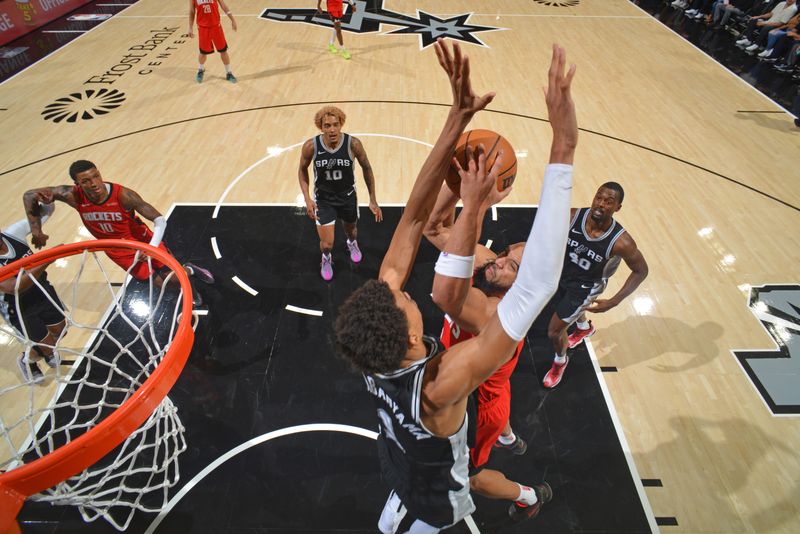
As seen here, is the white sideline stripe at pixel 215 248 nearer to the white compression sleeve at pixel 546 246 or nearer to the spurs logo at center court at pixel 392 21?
the white compression sleeve at pixel 546 246

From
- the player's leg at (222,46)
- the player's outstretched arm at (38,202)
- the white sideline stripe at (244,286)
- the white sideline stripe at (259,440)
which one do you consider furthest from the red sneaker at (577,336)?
the player's leg at (222,46)

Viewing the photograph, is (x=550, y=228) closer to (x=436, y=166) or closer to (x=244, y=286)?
(x=436, y=166)

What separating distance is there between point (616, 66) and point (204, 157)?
8313 millimetres

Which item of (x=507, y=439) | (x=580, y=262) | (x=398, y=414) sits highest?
(x=398, y=414)

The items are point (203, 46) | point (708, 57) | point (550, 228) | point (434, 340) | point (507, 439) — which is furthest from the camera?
point (708, 57)

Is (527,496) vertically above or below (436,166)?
below

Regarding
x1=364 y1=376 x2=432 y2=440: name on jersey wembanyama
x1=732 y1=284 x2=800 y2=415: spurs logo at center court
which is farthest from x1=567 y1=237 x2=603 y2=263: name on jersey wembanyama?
x1=364 y1=376 x2=432 y2=440: name on jersey wembanyama

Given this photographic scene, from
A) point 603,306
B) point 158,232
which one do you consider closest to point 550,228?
point 603,306

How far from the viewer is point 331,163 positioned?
14.6 ft

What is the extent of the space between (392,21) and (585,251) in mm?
9797

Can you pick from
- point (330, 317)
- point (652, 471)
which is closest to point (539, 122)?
point (330, 317)

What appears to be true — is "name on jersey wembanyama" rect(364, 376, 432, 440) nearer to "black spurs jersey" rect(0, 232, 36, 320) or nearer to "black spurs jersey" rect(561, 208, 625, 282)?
"black spurs jersey" rect(561, 208, 625, 282)

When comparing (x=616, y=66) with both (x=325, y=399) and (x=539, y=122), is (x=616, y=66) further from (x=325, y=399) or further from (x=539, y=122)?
(x=325, y=399)

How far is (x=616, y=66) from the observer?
9367 mm
